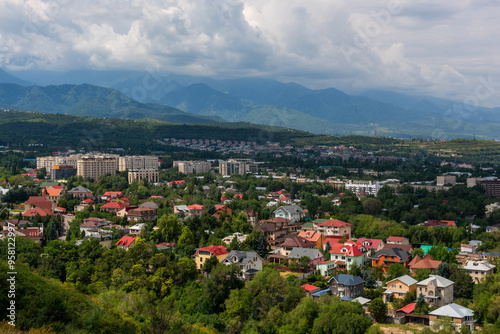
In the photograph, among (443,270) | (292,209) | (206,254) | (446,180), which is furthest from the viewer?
(446,180)

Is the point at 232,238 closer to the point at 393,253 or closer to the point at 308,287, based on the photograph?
the point at 308,287

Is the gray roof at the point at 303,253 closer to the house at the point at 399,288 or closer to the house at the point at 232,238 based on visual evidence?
the house at the point at 232,238

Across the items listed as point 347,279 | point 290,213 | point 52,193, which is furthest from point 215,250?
point 52,193

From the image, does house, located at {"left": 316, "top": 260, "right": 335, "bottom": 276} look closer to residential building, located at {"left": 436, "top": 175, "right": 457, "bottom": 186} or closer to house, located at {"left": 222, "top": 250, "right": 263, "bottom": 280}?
house, located at {"left": 222, "top": 250, "right": 263, "bottom": 280}

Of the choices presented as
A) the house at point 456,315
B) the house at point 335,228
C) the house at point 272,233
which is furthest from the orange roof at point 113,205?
the house at point 456,315

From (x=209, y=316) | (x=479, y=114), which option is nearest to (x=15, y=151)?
(x=209, y=316)

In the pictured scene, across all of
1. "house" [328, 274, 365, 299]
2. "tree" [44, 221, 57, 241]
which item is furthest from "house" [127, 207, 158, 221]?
"house" [328, 274, 365, 299]

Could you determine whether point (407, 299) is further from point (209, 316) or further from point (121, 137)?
point (121, 137)
